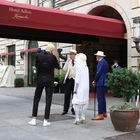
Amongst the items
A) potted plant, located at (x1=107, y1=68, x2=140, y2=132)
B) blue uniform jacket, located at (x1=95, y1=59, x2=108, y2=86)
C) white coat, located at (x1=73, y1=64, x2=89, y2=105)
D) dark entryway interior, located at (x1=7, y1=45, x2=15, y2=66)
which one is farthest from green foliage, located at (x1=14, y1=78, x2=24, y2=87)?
Result: potted plant, located at (x1=107, y1=68, x2=140, y2=132)

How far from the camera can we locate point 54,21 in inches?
591

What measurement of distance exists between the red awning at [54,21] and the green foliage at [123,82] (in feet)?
18.7

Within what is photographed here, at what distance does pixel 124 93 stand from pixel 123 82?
0.95ft

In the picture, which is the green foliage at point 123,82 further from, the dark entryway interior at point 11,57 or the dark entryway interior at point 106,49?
the dark entryway interior at point 11,57

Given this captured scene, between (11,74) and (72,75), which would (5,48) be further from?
(72,75)

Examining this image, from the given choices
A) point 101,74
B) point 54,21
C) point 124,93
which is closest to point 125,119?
point 124,93

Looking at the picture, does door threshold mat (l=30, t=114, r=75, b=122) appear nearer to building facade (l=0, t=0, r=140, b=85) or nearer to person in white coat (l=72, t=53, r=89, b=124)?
person in white coat (l=72, t=53, r=89, b=124)

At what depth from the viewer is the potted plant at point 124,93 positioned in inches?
352

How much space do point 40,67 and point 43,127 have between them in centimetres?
151

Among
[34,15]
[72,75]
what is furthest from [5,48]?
[72,75]

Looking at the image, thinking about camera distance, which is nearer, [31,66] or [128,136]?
[128,136]

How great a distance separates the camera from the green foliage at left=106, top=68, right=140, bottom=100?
9242 millimetres

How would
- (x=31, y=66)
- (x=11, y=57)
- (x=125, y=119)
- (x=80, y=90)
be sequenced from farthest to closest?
1. (x=11, y=57)
2. (x=31, y=66)
3. (x=80, y=90)
4. (x=125, y=119)

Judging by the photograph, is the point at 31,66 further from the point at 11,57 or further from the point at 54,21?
the point at 54,21
